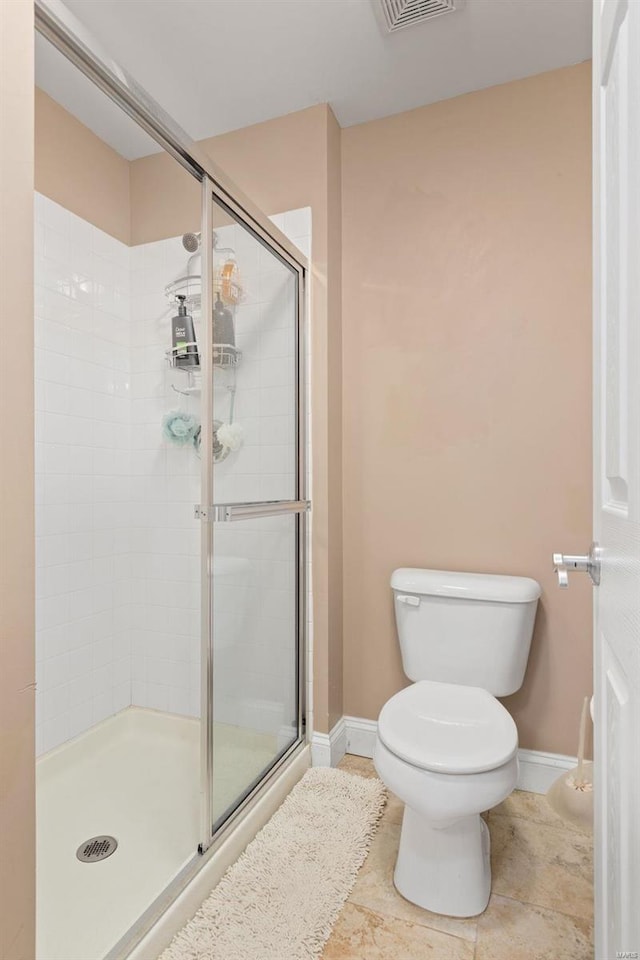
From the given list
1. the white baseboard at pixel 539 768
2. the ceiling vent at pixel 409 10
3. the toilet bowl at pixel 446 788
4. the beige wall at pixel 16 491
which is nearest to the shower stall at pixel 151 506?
the beige wall at pixel 16 491

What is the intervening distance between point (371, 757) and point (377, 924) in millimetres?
778

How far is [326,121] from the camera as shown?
80.0 inches

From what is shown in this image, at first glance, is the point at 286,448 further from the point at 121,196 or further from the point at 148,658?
the point at 121,196

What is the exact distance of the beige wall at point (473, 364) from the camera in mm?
1848

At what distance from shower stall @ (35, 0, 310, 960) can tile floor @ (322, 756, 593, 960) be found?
0.41 meters

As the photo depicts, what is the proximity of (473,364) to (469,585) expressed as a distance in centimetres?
80

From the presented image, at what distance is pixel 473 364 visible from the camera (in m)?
1.97

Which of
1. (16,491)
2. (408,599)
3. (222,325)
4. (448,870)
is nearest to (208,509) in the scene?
(222,325)

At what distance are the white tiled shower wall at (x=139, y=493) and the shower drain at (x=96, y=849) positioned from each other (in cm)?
46

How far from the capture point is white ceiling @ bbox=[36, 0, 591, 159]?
163cm

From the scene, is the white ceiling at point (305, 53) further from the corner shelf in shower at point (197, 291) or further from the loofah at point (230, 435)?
the loofah at point (230, 435)

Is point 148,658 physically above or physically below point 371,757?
above

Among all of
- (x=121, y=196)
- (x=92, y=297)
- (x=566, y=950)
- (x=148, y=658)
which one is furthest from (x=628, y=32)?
(x=148, y=658)

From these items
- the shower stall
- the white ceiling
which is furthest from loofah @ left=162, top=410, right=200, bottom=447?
the white ceiling
